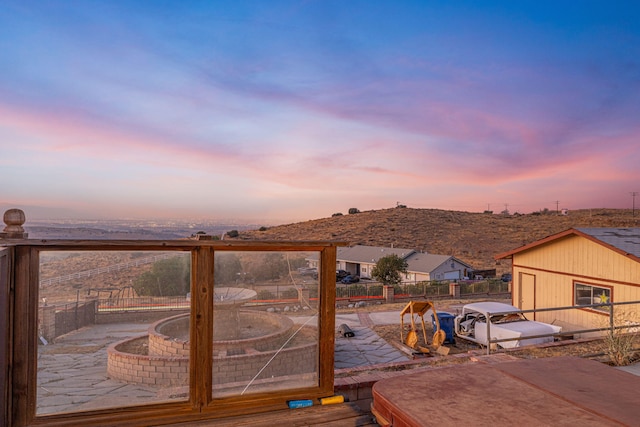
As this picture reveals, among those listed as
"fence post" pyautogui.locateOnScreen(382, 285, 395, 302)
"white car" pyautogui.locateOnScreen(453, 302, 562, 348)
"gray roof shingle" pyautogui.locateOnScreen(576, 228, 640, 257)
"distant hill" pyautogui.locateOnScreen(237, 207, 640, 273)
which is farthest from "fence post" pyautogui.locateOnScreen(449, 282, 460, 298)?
"distant hill" pyautogui.locateOnScreen(237, 207, 640, 273)

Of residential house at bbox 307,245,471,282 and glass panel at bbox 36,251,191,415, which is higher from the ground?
glass panel at bbox 36,251,191,415

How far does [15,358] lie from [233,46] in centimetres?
1447

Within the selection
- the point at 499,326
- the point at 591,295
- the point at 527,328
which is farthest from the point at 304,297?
the point at 591,295

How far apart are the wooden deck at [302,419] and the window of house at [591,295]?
1288cm

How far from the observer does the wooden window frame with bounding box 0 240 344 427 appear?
2.69m

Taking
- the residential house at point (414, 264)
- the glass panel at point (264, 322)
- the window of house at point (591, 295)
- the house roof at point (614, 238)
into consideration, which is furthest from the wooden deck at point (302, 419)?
the residential house at point (414, 264)

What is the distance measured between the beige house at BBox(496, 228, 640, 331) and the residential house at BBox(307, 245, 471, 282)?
1710 cm

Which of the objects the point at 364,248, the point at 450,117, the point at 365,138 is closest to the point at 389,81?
the point at 450,117

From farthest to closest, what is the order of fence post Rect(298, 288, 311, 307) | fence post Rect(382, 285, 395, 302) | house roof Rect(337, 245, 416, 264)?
house roof Rect(337, 245, 416, 264)
fence post Rect(382, 285, 395, 302)
fence post Rect(298, 288, 311, 307)

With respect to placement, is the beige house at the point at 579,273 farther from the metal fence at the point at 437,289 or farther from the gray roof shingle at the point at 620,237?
the metal fence at the point at 437,289

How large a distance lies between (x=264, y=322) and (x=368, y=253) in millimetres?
37479

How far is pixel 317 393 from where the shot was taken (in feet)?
11.0

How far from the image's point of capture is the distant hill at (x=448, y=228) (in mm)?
55969

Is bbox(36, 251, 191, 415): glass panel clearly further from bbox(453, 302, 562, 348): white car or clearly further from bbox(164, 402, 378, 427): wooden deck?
bbox(453, 302, 562, 348): white car
